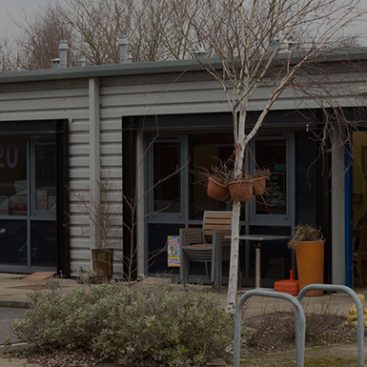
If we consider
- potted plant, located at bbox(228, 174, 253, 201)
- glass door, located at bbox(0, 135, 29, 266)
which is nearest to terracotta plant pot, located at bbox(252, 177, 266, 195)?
potted plant, located at bbox(228, 174, 253, 201)

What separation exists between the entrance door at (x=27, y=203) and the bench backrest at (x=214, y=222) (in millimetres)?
3254

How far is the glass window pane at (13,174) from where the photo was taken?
17.1 metres

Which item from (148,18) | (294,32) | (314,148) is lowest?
(314,148)

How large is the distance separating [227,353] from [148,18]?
21296 mm

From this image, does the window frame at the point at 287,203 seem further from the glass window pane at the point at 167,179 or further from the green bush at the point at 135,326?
the green bush at the point at 135,326

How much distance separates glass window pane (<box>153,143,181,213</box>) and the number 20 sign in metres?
3.14

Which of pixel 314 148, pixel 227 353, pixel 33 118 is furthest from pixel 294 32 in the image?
pixel 33 118

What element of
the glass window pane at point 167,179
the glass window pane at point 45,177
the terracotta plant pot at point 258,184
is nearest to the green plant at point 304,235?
the glass window pane at point 167,179

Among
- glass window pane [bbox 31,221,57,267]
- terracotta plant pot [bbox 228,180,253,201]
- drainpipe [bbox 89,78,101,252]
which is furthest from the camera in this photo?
glass window pane [bbox 31,221,57,267]

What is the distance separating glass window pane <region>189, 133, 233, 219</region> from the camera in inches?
596

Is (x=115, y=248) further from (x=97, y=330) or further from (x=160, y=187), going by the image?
(x=97, y=330)

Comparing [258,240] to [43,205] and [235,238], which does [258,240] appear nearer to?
[235,238]

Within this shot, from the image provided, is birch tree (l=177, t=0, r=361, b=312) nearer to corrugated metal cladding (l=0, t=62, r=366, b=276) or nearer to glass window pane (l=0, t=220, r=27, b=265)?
corrugated metal cladding (l=0, t=62, r=366, b=276)

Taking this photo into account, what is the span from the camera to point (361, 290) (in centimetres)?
1439
